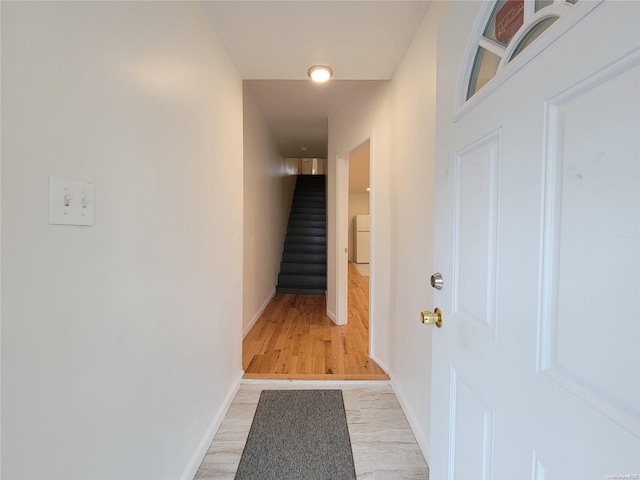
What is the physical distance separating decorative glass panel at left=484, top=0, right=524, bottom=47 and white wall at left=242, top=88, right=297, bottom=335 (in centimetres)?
252

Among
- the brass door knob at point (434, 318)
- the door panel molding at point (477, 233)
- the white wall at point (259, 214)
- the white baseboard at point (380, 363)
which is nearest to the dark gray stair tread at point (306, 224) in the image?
the white wall at point (259, 214)

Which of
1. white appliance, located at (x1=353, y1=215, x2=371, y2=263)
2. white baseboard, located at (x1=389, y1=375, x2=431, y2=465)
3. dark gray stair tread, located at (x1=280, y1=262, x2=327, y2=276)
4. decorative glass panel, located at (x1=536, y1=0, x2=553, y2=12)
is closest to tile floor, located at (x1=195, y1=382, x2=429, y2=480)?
white baseboard, located at (x1=389, y1=375, x2=431, y2=465)

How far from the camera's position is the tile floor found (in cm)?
135

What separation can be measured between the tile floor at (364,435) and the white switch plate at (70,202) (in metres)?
1.34

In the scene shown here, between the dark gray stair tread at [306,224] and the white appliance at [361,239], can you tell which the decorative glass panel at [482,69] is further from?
the white appliance at [361,239]

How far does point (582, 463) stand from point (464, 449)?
1.41 ft

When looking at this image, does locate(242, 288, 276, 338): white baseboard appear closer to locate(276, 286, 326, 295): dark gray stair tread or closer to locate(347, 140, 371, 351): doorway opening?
locate(276, 286, 326, 295): dark gray stair tread

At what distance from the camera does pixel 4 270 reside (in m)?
0.53

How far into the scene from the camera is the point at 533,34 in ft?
1.90

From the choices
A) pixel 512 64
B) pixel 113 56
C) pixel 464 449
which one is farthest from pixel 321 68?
pixel 464 449

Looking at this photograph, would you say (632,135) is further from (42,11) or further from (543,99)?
(42,11)

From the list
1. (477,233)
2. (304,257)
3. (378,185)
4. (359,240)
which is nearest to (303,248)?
(304,257)

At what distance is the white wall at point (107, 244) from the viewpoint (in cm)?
56

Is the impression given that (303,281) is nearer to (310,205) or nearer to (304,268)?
(304,268)
